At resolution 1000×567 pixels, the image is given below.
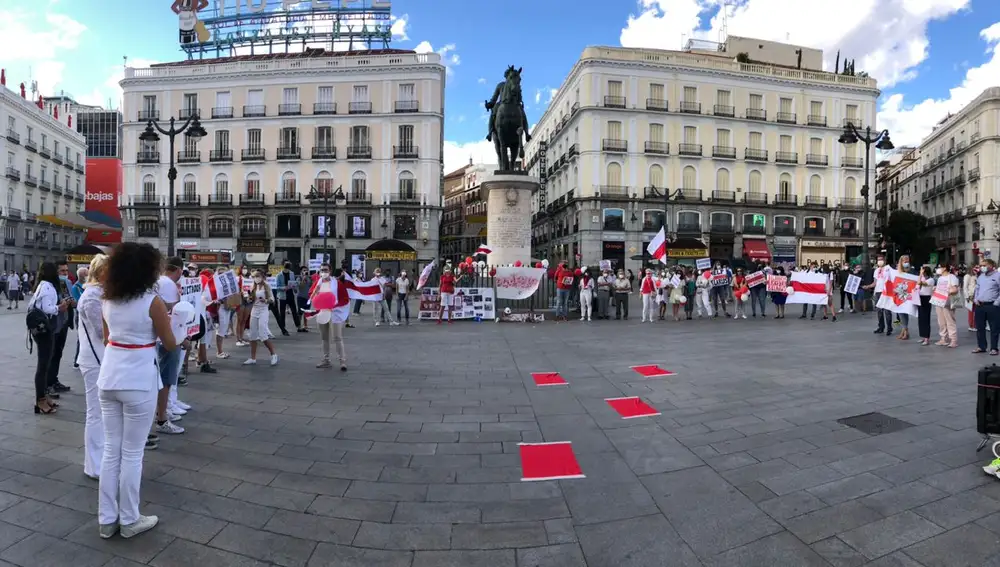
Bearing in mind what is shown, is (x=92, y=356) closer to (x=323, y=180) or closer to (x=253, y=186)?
(x=323, y=180)

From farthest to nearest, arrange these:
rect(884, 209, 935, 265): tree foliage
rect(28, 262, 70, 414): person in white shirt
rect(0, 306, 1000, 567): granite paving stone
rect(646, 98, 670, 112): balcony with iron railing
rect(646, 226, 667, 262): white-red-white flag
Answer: rect(884, 209, 935, 265): tree foliage, rect(646, 98, 670, 112): balcony with iron railing, rect(646, 226, 667, 262): white-red-white flag, rect(28, 262, 70, 414): person in white shirt, rect(0, 306, 1000, 567): granite paving stone

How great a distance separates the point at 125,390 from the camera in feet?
10.6

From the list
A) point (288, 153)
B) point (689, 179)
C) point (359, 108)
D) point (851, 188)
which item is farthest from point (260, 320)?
point (851, 188)

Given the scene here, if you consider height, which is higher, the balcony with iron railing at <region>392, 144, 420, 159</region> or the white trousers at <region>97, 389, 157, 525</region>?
the balcony with iron railing at <region>392, 144, 420, 159</region>

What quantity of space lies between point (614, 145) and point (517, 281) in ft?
100

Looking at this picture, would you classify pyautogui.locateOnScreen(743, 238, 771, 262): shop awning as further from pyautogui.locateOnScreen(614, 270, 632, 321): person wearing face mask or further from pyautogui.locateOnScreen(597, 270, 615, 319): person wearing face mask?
pyautogui.locateOnScreen(597, 270, 615, 319): person wearing face mask

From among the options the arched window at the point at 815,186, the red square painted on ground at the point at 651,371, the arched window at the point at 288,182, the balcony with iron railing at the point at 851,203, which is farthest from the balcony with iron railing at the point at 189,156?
the balcony with iron railing at the point at 851,203

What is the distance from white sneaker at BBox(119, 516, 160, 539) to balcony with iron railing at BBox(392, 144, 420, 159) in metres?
42.4

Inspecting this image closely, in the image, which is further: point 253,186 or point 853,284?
point 253,186

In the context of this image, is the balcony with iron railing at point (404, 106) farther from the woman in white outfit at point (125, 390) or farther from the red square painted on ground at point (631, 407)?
the woman in white outfit at point (125, 390)

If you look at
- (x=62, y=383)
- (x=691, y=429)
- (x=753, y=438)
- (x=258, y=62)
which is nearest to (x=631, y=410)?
(x=691, y=429)

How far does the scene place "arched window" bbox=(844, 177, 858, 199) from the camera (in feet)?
152

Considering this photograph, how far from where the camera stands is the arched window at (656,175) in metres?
44.1

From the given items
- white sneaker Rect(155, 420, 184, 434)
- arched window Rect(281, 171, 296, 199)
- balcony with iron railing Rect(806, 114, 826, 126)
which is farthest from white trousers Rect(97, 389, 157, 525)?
balcony with iron railing Rect(806, 114, 826, 126)
